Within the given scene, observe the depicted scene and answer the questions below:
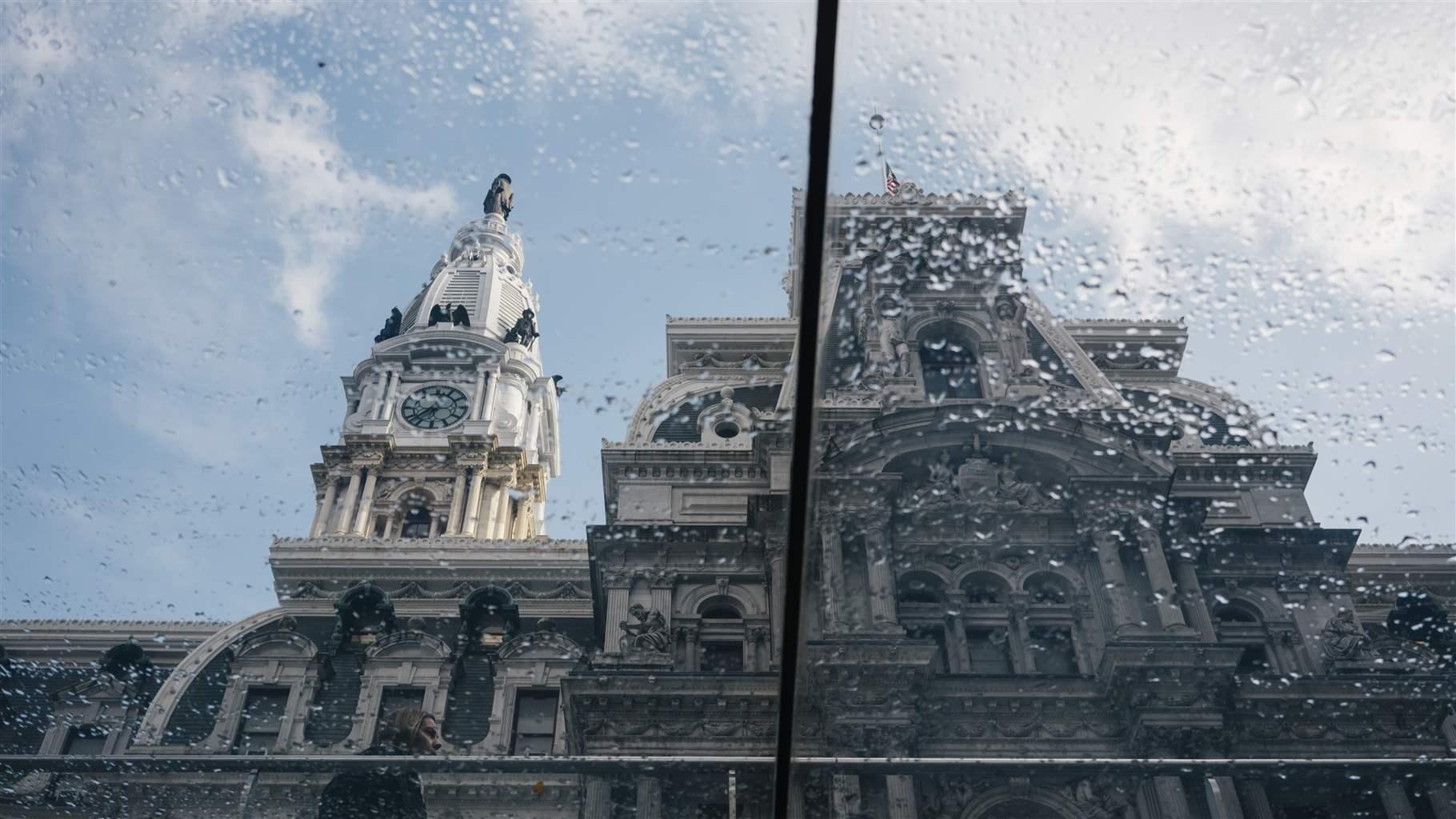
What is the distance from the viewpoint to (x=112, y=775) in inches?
746

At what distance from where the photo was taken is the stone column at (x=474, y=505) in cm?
5022

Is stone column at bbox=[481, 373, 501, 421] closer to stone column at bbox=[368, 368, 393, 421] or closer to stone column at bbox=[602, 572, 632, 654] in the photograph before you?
stone column at bbox=[368, 368, 393, 421]

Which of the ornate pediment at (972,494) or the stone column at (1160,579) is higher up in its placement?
the ornate pediment at (972,494)

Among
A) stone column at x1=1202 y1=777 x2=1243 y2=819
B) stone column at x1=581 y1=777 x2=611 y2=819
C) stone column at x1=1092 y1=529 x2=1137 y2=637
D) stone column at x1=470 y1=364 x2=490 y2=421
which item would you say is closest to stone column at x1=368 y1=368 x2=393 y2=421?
stone column at x1=470 y1=364 x2=490 y2=421

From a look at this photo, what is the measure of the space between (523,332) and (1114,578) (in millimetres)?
43481

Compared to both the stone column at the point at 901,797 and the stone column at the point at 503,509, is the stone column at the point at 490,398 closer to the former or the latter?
the stone column at the point at 503,509

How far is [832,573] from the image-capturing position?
64.8 ft

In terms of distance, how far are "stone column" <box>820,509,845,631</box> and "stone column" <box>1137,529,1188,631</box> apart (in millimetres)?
4269

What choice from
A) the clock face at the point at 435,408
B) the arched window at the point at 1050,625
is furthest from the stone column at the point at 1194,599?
the clock face at the point at 435,408

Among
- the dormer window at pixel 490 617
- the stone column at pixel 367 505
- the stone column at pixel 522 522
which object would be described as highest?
the stone column at pixel 522 522

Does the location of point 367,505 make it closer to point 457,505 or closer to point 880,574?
point 457,505

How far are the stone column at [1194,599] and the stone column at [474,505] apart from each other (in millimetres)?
32256

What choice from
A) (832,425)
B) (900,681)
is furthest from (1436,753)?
(832,425)

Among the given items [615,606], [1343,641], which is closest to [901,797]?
[615,606]
